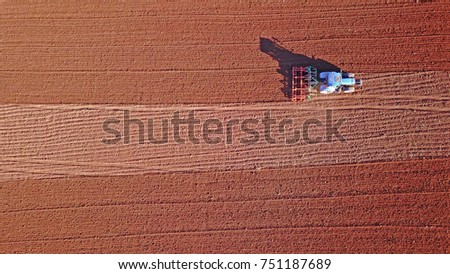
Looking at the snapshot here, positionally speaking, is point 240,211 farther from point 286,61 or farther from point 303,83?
point 286,61

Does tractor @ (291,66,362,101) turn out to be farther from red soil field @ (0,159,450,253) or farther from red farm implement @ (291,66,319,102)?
red soil field @ (0,159,450,253)

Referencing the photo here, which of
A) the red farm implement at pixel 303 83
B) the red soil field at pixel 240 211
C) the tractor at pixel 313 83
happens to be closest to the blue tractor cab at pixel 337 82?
the tractor at pixel 313 83

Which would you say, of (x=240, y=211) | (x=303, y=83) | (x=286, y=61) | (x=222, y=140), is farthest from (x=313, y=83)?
(x=240, y=211)

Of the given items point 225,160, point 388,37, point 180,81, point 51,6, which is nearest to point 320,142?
point 225,160

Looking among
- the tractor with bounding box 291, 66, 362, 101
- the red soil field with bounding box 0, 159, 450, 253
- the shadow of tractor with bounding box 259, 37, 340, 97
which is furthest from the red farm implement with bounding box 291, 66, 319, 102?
the red soil field with bounding box 0, 159, 450, 253

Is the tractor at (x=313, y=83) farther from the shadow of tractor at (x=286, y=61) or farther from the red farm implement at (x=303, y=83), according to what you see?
the shadow of tractor at (x=286, y=61)

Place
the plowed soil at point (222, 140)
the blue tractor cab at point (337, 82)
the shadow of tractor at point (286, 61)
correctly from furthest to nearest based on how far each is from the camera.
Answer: the shadow of tractor at point (286, 61) → the plowed soil at point (222, 140) → the blue tractor cab at point (337, 82)

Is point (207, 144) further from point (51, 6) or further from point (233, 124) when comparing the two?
point (51, 6)
